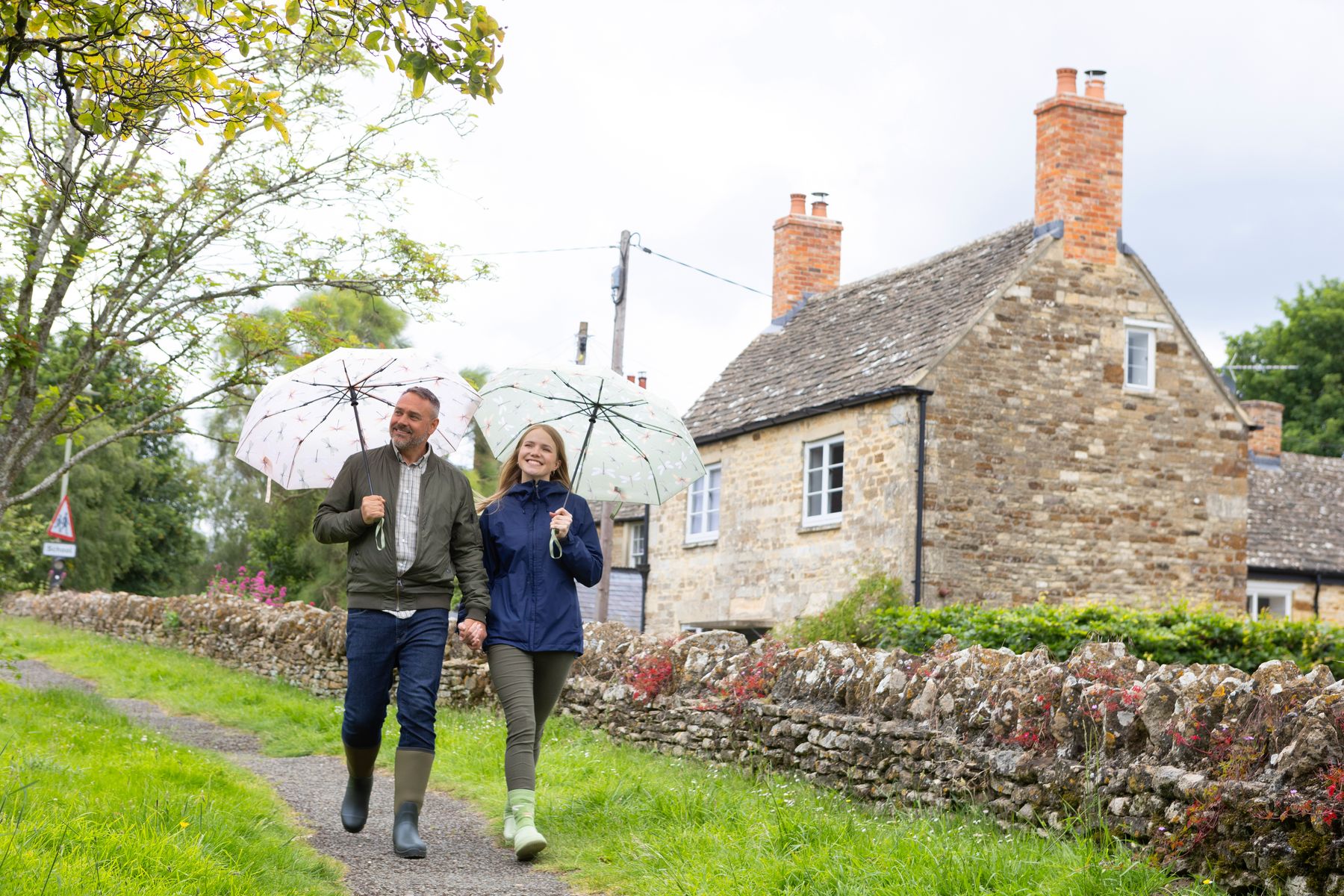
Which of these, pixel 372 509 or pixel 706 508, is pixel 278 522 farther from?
pixel 372 509

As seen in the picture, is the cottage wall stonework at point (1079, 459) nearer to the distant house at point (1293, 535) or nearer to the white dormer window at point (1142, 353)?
the white dormer window at point (1142, 353)

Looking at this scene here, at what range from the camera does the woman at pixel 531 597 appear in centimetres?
604

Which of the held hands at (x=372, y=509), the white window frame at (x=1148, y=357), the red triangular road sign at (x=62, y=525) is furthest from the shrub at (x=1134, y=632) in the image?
the red triangular road sign at (x=62, y=525)

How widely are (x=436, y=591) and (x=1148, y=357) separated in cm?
1565

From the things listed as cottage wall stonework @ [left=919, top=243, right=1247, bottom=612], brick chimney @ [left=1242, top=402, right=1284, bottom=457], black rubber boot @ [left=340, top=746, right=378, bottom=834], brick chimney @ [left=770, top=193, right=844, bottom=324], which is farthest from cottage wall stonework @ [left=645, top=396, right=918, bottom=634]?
brick chimney @ [left=1242, top=402, right=1284, bottom=457]

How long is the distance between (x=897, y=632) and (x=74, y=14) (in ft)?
40.5

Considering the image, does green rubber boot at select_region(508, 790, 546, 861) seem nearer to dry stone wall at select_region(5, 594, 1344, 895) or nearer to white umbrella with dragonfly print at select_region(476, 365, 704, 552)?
white umbrella with dragonfly print at select_region(476, 365, 704, 552)

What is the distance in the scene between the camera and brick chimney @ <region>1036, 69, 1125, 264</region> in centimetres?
1841

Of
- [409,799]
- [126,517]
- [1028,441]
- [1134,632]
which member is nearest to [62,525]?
[126,517]

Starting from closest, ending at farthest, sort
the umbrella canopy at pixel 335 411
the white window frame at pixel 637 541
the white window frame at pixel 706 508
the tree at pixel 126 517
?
the umbrella canopy at pixel 335 411 → the white window frame at pixel 706 508 → the white window frame at pixel 637 541 → the tree at pixel 126 517

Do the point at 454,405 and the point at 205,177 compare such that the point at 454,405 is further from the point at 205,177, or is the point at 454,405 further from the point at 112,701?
the point at 112,701

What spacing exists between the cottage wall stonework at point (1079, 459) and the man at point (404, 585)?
12.0 m

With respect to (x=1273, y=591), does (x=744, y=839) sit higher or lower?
lower

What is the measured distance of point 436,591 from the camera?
5.98m
